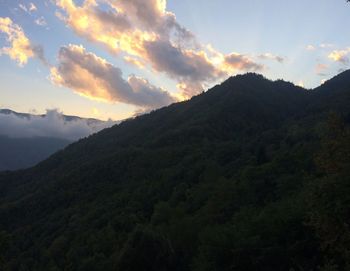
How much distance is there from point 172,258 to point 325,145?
93.5ft

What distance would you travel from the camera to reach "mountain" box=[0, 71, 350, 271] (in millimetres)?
19797

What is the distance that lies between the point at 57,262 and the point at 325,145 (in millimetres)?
78789

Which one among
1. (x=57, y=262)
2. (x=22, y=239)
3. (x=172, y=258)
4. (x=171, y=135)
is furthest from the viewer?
(x=171, y=135)

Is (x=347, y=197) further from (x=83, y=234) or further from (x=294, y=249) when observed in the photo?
(x=83, y=234)

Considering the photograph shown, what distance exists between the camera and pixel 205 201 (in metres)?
73.3

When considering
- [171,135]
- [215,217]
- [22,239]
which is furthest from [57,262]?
[171,135]

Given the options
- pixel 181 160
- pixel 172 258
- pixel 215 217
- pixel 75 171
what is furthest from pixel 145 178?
pixel 172 258

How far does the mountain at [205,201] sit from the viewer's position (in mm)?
19797

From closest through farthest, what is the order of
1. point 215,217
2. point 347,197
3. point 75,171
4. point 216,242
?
point 347,197 < point 216,242 < point 215,217 < point 75,171

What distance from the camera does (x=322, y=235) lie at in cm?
1616

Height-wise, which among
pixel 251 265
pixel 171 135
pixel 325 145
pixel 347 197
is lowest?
pixel 251 265

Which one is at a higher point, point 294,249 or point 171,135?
point 171,135

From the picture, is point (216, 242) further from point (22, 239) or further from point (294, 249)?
point (22, 239)

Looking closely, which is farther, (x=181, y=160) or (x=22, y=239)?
(x=181, y=160)
